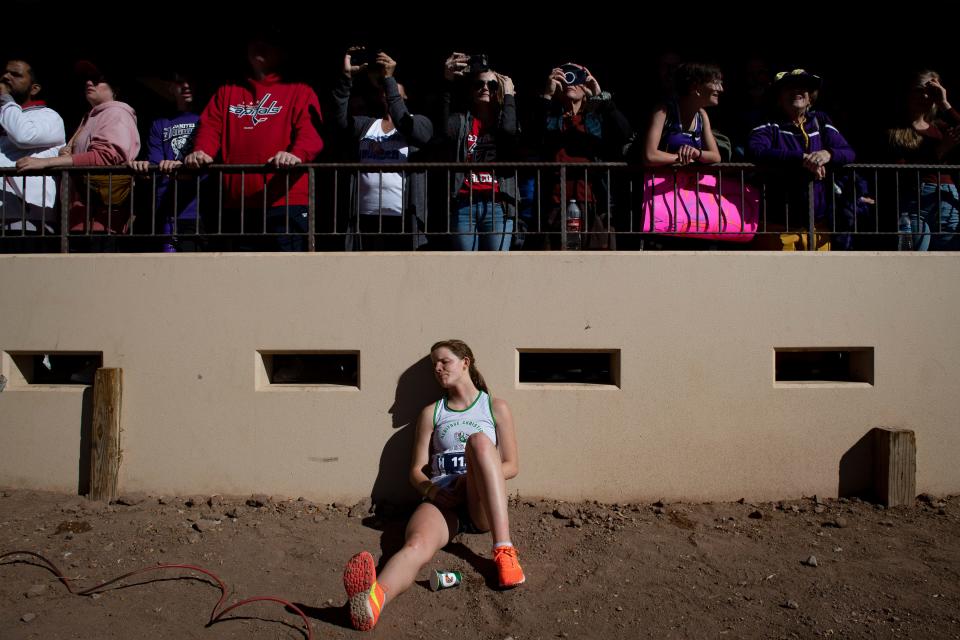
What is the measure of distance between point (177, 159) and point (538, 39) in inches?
151

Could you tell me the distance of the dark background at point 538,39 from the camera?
7.07 m

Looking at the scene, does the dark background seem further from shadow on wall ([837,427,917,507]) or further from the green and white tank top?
the green and white tank top

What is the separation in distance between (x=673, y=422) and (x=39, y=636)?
12.1ft

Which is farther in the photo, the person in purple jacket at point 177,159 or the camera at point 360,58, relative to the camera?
the person in purple jacket at point 177,159

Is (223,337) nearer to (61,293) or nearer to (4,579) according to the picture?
(61,293)

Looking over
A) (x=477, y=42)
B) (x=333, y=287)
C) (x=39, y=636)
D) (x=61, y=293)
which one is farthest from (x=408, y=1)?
(x=39, y=636)

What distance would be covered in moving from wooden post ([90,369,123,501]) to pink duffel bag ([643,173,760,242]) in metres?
3.78

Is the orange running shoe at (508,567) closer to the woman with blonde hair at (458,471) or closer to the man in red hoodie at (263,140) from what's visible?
the woman with blonde hair at (458,471)

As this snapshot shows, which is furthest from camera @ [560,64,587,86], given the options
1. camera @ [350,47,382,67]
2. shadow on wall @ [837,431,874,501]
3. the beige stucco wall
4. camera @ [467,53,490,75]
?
shadow on wall @ [837,431,874,501]

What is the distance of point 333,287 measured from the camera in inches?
185

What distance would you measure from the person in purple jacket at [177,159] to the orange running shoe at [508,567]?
3.23m

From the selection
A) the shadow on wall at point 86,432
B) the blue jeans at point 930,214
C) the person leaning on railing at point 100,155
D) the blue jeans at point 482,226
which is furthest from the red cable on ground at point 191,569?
the blue jeans at point 930,214

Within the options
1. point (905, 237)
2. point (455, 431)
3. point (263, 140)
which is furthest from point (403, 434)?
point (905, 237)

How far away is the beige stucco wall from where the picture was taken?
4645 millimetres
